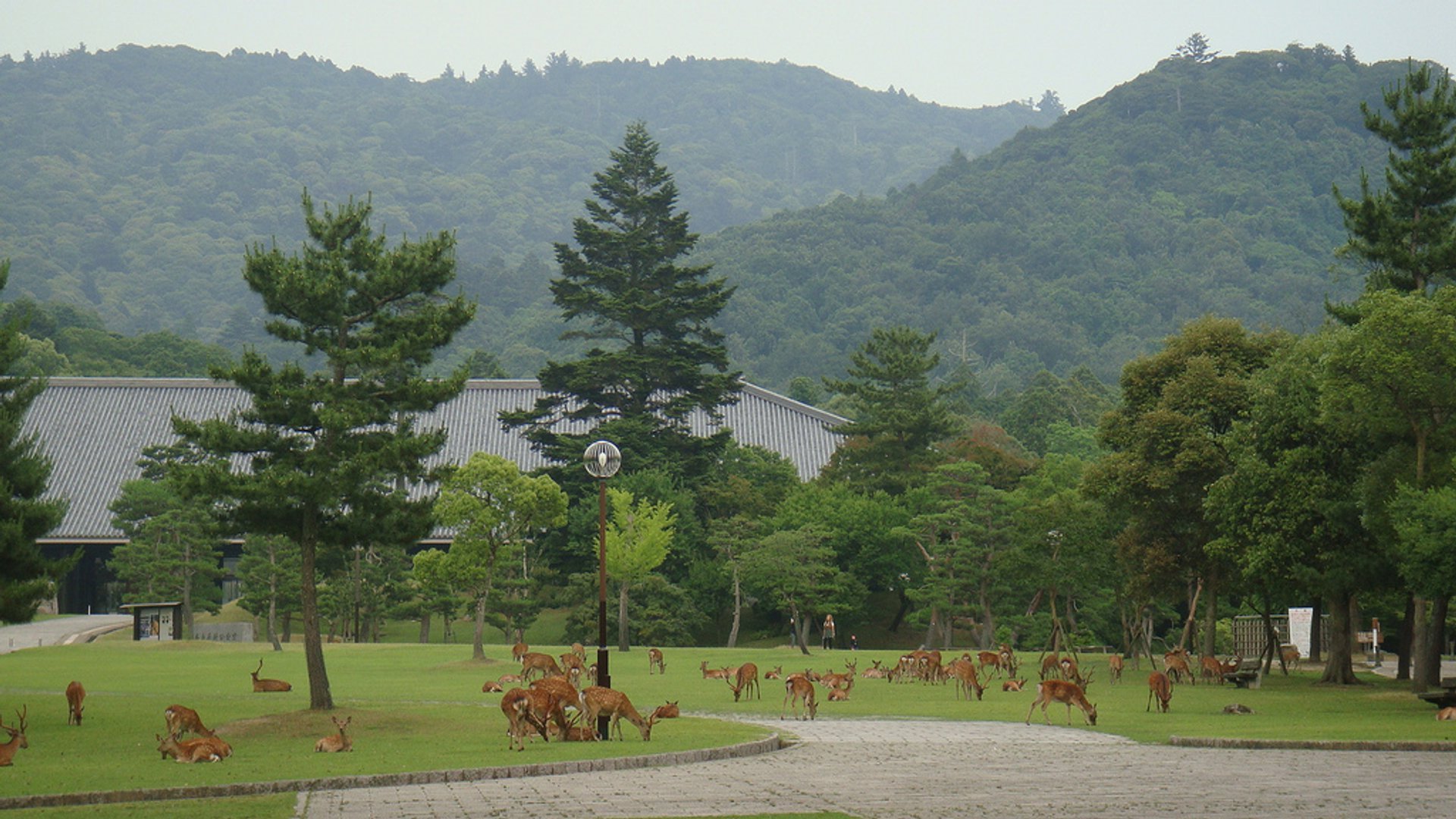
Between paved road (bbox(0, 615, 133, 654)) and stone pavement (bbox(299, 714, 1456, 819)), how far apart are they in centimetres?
3346

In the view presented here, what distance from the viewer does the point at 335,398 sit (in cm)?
2242

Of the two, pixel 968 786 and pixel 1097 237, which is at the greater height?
pixel 1097 237

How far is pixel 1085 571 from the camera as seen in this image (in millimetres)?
38844

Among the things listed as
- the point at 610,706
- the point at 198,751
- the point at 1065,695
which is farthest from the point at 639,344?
the point at 198,751

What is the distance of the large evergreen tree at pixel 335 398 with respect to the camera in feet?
71.8

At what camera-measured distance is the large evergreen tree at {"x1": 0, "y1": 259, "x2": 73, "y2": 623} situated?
21.8 metres

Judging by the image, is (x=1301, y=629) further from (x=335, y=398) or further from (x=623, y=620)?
(x=335, y=398)

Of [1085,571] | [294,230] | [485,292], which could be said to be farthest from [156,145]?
[1085,571]

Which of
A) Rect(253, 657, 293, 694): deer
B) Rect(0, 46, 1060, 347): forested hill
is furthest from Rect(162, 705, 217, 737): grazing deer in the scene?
Rect(0, 46, 1060, 347): forested hill

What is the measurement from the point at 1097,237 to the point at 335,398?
98.4 metres

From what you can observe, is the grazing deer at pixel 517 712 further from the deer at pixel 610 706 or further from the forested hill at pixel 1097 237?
the forested hill at pixel 1097 237

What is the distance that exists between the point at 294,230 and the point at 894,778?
146507 millimetres

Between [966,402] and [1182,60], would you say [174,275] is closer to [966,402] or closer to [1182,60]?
[966,402]

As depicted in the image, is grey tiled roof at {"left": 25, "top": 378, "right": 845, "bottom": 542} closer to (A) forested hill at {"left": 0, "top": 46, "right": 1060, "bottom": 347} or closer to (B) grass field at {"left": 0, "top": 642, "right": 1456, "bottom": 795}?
(B) grass field at {"left": 0, "top": 642, "right": 1456, "bottom": 795}
